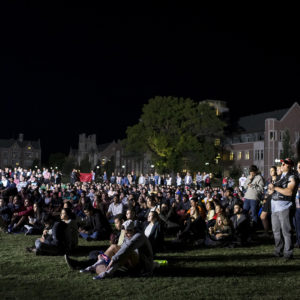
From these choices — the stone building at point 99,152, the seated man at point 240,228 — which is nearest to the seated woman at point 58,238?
the seated man at point 240,228

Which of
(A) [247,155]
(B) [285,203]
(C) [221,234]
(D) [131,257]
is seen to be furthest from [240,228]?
(A) [247,155]

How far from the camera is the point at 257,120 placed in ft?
234

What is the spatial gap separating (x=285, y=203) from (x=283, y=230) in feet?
1.81

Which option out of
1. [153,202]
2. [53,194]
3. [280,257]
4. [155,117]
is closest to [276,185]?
[280,257]

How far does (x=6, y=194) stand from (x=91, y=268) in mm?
12678

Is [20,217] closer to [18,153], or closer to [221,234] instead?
[221,234]

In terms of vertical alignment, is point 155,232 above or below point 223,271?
above

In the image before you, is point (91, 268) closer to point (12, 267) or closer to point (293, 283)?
point (12, 267)

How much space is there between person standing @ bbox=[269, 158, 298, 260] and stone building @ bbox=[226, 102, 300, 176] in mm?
53856

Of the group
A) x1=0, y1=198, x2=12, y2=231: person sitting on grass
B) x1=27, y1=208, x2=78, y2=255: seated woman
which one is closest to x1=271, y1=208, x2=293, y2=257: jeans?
x1=27, y1=208, x2=78, y2=255: seated woman

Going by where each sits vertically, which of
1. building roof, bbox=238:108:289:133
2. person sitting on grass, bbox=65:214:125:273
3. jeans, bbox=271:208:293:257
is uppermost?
building roof, bbox=238:108:289:133

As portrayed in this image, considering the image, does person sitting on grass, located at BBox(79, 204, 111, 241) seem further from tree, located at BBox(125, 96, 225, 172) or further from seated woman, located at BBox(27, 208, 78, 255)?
tree, located at BBox(125, 96, 225, 172)

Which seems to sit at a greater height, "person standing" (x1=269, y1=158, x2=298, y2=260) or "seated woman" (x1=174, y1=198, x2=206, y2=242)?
"person standing" (x1=269, y1=158, x2=298, y2=260)

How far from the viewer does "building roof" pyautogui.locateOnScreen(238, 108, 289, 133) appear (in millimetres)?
67194
